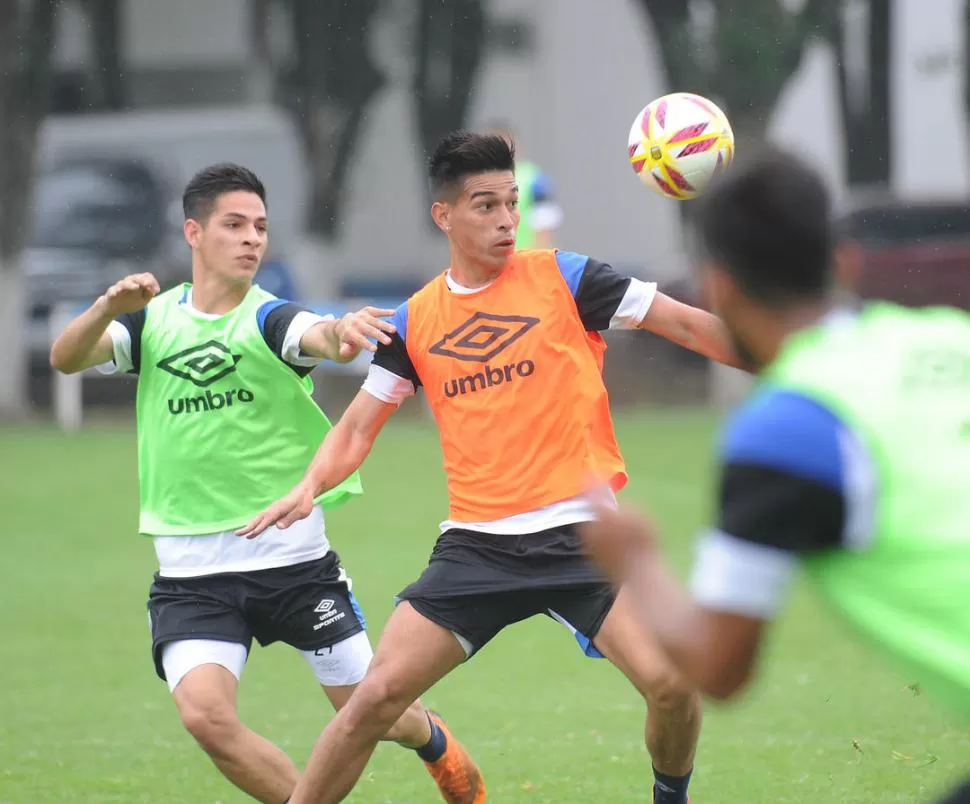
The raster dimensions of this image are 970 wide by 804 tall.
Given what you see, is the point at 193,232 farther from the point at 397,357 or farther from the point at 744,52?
the point at 744,52

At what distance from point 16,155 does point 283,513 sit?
16.0m

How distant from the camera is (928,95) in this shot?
24.2m

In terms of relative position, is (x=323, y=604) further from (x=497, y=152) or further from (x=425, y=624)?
(x=497, y=152)

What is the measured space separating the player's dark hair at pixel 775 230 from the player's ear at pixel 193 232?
335 centimetres

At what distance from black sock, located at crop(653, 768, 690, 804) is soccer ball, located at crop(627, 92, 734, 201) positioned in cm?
196

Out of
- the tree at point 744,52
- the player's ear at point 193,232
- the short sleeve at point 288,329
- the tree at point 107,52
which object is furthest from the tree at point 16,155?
the short sleeve at point 288,329

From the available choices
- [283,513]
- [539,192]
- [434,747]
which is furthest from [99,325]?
→ [539,192]

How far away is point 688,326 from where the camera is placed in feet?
16.8

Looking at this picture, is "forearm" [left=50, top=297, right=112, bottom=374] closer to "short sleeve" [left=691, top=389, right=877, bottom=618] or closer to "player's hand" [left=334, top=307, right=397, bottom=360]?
"player's hand" [left=334, top=307, right=397, bottom=360]

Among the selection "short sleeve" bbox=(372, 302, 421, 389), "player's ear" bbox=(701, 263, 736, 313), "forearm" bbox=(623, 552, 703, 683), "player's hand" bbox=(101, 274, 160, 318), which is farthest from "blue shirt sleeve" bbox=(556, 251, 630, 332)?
"forearm" bbox=(623, 552, 703, 683)

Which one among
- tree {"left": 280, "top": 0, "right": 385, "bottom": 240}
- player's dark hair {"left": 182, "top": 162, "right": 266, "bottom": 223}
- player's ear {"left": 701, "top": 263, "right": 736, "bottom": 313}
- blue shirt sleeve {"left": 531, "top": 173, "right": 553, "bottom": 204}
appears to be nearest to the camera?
player's ear {"left": 701, "top": 263, "right": 736, "bottom": 313}

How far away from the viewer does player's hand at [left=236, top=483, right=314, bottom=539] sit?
4805 mm

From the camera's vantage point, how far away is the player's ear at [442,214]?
548 centimetres

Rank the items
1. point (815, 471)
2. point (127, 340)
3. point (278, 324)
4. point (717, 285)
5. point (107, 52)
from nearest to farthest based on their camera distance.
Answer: point (815, 471) < point (717, 285) < point (278, 324) < point (127, 340) < point (107, 52)
